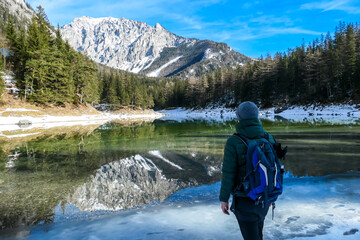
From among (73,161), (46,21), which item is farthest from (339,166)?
(46,21)

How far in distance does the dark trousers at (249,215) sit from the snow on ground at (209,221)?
1.47m

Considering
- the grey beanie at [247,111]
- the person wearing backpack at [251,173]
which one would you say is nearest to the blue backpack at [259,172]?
the person wearing backpack at [251,173]

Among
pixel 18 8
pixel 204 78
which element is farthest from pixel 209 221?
pixel 18 8

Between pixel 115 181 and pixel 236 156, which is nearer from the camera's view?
pixel 236 156

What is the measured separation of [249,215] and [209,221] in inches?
89.8

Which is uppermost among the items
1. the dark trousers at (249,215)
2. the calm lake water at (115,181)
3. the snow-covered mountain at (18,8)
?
the snow-covered mountain at (18,8)

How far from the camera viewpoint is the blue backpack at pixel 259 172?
2.34 meters

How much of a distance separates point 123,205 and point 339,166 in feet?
28.1

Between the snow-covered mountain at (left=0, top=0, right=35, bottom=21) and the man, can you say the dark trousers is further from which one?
the snow-covered mountain at (left=0, top=0, right=35, bottom=21)

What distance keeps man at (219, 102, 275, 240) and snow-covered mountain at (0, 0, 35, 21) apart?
703ft

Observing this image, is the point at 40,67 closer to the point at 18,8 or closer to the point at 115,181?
the point at 115,181

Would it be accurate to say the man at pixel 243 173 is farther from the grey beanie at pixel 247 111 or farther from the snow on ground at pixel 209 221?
the snow on ground at pixel 209 221

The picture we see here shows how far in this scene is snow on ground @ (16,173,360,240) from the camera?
3.95 m

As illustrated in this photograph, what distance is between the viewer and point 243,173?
252 centimetres
